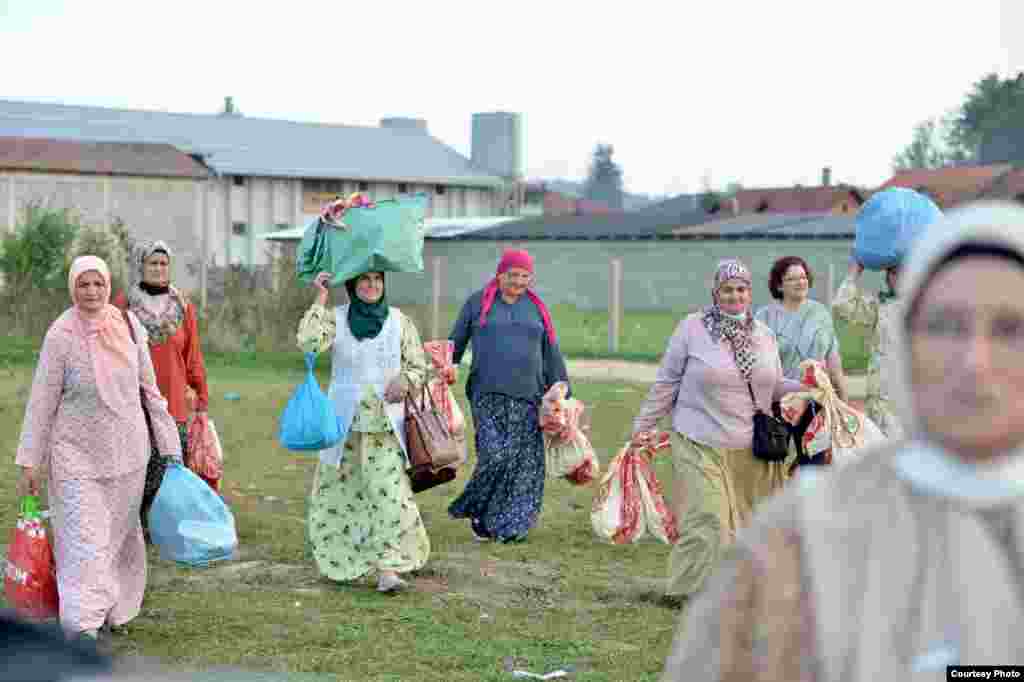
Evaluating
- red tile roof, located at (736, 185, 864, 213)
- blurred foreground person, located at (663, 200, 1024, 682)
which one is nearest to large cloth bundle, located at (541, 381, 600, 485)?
blurred foreground person, located at (663, 200, 1024, 682)

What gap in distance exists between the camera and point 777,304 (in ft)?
31.7

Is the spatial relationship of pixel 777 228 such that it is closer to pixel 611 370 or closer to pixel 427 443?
pixel 611 370

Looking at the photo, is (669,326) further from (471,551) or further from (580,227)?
(471,551)

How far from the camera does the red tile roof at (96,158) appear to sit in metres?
45.9

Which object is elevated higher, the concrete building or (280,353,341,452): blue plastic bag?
the concrete building

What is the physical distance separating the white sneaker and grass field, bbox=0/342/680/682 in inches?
3.2

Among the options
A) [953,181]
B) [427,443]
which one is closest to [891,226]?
[427,443]

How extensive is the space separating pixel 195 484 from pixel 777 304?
351cm

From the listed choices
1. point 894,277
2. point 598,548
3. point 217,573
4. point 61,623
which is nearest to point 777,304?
point 894,277

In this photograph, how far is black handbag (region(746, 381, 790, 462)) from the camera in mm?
8055

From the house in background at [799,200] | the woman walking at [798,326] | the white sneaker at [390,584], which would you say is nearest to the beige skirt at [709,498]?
the woman walking at [798,326]

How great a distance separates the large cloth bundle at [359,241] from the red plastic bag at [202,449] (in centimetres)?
139

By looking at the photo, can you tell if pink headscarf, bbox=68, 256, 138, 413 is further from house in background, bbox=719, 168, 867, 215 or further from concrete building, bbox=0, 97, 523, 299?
house in background, bbox=719, 168, 867, 215

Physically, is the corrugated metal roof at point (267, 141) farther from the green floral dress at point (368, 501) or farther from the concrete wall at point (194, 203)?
the green floral dress at point (368, 501)
